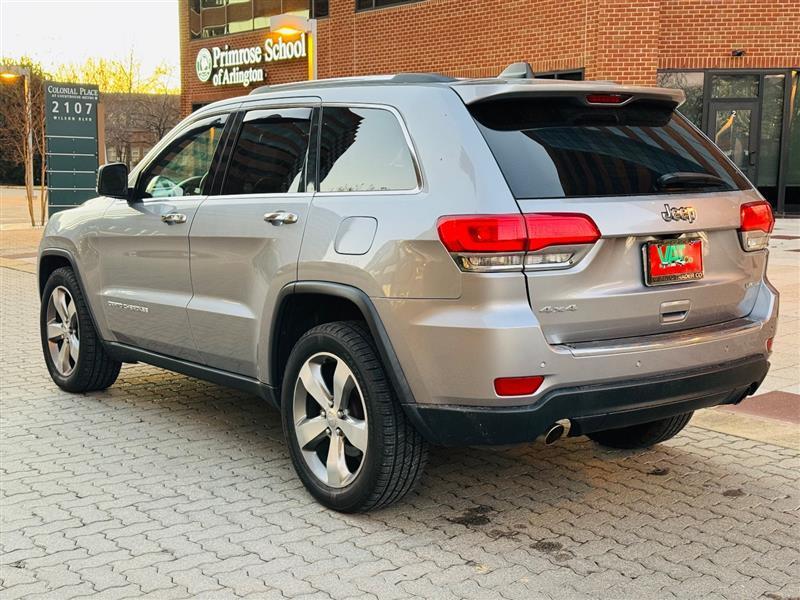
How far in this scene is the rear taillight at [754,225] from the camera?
4.18 m

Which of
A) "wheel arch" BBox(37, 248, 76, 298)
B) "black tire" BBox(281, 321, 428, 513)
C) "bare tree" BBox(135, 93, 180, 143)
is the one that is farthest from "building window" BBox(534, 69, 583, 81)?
"bare tree" BBox(135, 93, 180, 143)

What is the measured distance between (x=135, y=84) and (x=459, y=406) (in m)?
50.4

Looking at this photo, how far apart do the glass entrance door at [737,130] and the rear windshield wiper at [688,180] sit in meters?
16.3

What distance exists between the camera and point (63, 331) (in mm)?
6414

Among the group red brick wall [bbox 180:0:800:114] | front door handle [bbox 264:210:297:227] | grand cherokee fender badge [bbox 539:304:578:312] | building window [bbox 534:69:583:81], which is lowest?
grand cherokee fender badge [bbox 539:304:578:312]

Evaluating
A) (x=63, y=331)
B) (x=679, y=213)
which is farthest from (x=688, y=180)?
(x=63, y=331)

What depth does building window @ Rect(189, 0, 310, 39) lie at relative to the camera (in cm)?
2411

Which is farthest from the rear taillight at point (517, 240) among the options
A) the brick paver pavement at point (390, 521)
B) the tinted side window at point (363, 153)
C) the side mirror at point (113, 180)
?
the side mirror at point (113, 180)

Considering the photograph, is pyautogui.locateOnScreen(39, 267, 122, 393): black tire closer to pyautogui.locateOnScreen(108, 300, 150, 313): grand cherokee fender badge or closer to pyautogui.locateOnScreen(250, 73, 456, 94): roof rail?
pyautogui.locateOnScreen(108, 300, 150, 313): grand cherokee fender badge

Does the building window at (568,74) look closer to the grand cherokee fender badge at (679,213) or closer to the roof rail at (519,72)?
the roof rail at (519,72)

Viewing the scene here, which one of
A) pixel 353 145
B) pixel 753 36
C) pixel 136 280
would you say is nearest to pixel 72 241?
pixel 136 280

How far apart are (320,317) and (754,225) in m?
1.99

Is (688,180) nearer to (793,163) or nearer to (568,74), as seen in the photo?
(568,74)

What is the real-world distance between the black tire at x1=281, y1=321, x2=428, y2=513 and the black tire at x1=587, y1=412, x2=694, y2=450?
4.34 ft
